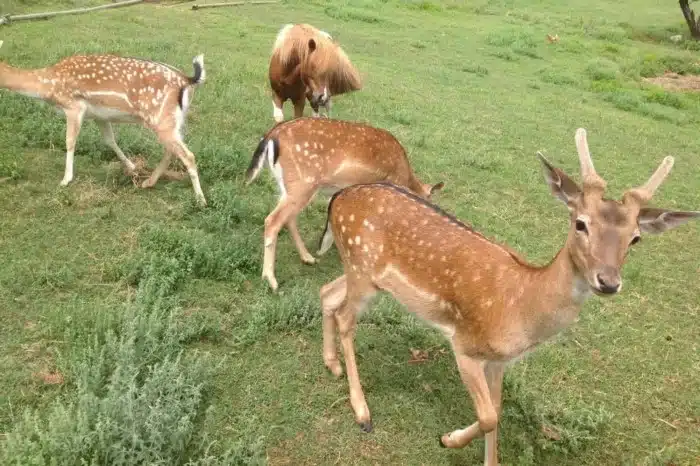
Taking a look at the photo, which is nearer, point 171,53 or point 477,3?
point 171,53

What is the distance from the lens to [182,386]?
13.1ft

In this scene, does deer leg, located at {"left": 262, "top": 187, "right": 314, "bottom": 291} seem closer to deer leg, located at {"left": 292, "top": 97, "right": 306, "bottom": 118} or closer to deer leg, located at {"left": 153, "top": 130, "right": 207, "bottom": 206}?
deer leg, located at {"left": 153, "top": 130, "right": 207, "bottom": 206}

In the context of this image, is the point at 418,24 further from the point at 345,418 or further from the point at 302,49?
the point at 345,418

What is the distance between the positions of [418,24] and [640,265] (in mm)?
13766

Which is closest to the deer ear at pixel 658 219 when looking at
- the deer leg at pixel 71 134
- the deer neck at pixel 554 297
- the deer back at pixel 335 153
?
the deer neck at pixel 554 297

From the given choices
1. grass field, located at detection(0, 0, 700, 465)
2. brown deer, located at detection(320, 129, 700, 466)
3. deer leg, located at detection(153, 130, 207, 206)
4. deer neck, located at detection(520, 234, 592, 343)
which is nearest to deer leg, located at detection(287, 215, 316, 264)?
grass field, located at detection(0, 0, 700, 465)

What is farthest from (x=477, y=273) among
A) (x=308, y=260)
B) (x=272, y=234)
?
(x=308, y=260)

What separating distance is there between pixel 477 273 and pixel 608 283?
0.97m

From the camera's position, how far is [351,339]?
14.8ft

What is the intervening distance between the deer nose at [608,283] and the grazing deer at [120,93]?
443 centimetres

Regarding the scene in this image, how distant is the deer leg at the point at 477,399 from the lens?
377 centimetres

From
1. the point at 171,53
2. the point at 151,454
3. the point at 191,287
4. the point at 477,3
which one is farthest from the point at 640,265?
the point at 477,3

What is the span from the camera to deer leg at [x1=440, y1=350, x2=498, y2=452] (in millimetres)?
3773

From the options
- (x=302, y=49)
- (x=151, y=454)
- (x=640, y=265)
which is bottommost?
(x=640, y=265)
